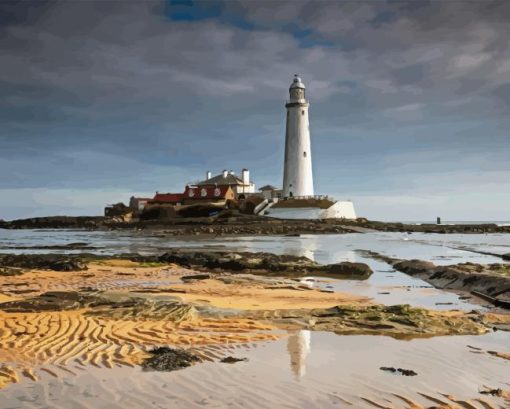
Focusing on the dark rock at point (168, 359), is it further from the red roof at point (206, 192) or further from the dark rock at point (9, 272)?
the red roof at point (206, 192)

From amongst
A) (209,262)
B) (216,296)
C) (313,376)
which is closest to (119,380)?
(313,376)

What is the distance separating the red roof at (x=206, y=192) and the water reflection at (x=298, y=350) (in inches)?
2715

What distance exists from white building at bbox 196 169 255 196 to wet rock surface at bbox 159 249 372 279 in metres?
60.3

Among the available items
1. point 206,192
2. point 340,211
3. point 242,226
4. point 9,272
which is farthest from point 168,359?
point 206,192

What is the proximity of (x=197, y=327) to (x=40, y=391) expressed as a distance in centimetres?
349

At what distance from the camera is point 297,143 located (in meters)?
68.5

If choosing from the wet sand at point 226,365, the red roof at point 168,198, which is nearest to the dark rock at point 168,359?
the wet sand at point 226,365

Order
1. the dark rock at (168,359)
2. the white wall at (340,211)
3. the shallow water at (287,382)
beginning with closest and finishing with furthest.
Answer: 1. the shallow water at (287,382)
2. the dark rock at (168,359)
3. the white wall at (340,211)

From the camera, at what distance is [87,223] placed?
3091 inches

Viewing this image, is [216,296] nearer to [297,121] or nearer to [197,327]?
[197,327]

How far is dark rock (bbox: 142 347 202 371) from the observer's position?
20.8ft

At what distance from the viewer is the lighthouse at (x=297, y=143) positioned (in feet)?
225

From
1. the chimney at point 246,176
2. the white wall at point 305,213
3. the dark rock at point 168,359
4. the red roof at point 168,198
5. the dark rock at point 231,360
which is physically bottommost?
the dark rock at point 231,360

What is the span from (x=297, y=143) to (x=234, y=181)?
56.4 feet
